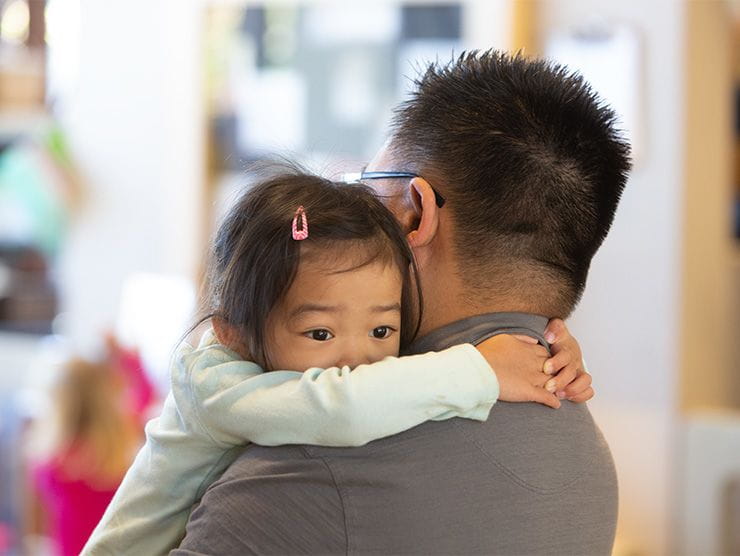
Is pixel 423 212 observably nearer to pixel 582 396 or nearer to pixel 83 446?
pixel 582 396

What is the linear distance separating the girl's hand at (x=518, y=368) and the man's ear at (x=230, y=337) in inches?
8.9

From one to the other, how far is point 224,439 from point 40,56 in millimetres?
4153

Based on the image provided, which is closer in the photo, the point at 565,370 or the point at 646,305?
the point at 565,370

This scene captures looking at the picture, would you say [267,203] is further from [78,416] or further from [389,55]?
[389,55]

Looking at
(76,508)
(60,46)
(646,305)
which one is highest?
(60,46)

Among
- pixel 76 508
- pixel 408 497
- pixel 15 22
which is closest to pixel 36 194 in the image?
pixel 15 22

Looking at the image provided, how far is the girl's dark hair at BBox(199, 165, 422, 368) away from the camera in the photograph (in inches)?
41.1

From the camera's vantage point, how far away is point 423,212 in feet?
3.65

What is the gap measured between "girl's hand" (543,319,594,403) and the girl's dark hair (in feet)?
0.46

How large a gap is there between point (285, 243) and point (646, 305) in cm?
225

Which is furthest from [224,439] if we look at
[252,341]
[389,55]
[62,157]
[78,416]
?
[62,157]

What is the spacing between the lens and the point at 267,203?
1082 mm

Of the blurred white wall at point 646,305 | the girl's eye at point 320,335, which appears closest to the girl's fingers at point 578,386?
the girl's eye at point 320,335

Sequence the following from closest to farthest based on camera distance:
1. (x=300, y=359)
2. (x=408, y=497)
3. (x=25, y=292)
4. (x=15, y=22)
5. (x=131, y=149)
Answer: (x=408, y=497) < (x=300, y=359) < (x=131, y=149) < (x=25, y=292) < (x=15, y=22)
